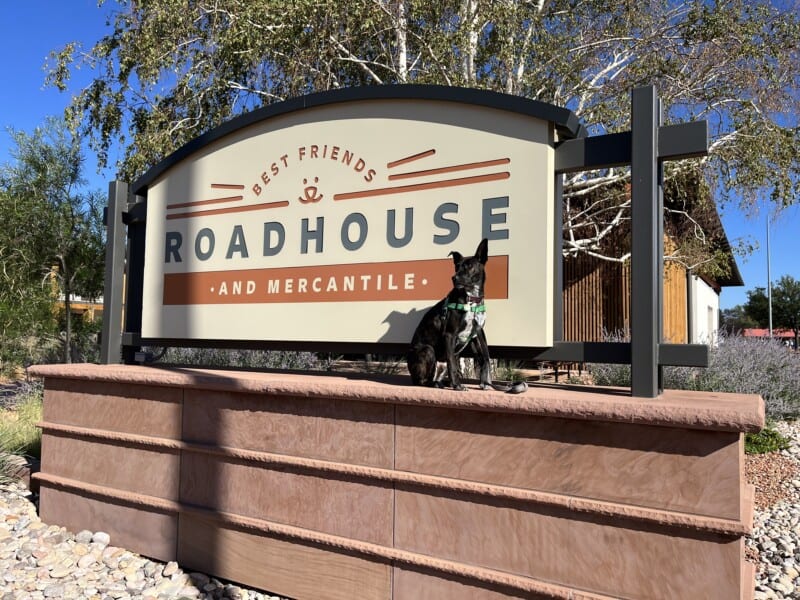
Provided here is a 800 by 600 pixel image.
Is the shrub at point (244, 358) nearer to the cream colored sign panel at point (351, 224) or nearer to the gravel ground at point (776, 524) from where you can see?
the cream colored sign panel at point (351, 224)

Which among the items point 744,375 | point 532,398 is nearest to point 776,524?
point 532,398

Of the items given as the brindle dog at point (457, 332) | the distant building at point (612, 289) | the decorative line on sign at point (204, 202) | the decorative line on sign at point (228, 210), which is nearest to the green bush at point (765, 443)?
the brindle dog at point (457, 332)

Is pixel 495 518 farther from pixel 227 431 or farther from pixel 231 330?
pixel 231 330

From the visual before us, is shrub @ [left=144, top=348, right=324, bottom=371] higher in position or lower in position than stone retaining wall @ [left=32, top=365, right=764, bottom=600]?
higher

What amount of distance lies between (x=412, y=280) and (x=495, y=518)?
148 cm

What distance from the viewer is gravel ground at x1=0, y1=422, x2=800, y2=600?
358 cm

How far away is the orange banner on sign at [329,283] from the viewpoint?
3662mm

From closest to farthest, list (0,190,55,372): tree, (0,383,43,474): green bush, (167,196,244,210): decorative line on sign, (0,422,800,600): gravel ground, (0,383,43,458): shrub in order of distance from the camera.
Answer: (0,422,800,600): gravel ground < (167,196,244,210): decorative line on sign < (0,383,43,474): green bush < (0,383,43,458): shrub < (0,190,55,372): tree

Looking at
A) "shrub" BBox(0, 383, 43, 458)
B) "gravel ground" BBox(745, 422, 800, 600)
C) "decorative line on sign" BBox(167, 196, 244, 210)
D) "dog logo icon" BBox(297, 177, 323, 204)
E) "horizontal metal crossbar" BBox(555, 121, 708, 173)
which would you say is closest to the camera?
"horizontal metal crossbar" BBox(555, 121, 708, 173)

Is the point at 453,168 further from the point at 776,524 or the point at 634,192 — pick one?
the point at 776,524

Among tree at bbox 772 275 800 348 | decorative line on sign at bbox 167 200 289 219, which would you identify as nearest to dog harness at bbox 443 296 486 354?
decorative line on sign at bbox 167 200 289 219

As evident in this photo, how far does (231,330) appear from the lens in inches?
176

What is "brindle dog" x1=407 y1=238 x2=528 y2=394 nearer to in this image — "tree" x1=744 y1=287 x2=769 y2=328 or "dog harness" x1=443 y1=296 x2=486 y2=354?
"dog harness" x1=443 y1=296 x2=486 y2=354

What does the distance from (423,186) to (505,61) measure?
28.6 feet
